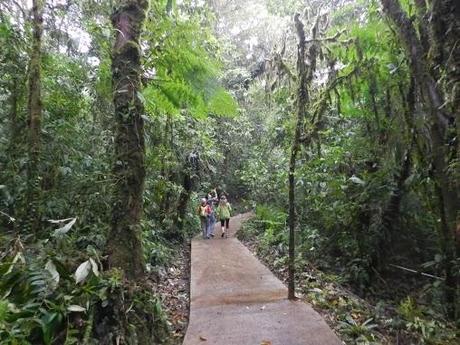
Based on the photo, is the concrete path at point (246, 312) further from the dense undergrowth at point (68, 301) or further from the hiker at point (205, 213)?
the hiker at point (205, 213)

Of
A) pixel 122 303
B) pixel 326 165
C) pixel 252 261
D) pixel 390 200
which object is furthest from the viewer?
pixel 326 165

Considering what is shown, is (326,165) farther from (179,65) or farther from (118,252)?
(118,252)

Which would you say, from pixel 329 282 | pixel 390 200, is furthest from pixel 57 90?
pixel 390 200

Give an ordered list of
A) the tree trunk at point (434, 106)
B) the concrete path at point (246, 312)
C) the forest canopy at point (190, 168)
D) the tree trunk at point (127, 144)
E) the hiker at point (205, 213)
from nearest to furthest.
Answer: the forest canopy at point (190, 168), the tree trunk at point (127, 144), the concrete path at point (246, 312), the tree trunk at point (434, 106), the hiker at point (205, 213)

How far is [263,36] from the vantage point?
73.0 feet

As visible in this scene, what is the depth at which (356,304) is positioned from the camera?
5.50 meters

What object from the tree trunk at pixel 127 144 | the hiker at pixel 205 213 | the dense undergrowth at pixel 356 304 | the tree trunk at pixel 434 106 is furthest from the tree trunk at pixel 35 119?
the hiker at pixel 205 213

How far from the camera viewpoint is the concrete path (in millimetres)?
4207

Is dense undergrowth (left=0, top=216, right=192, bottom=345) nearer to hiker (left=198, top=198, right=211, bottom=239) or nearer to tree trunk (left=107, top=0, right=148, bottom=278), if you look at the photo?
tree trunk (left=107, top=0, right=148, bottom=278)

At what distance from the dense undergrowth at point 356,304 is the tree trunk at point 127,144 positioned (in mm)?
2509

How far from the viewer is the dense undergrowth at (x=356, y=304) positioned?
428 cm

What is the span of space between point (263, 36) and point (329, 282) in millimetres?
18192

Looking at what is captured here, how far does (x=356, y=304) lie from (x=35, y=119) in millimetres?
4769

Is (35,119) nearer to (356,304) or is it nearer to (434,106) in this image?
(434,106)
